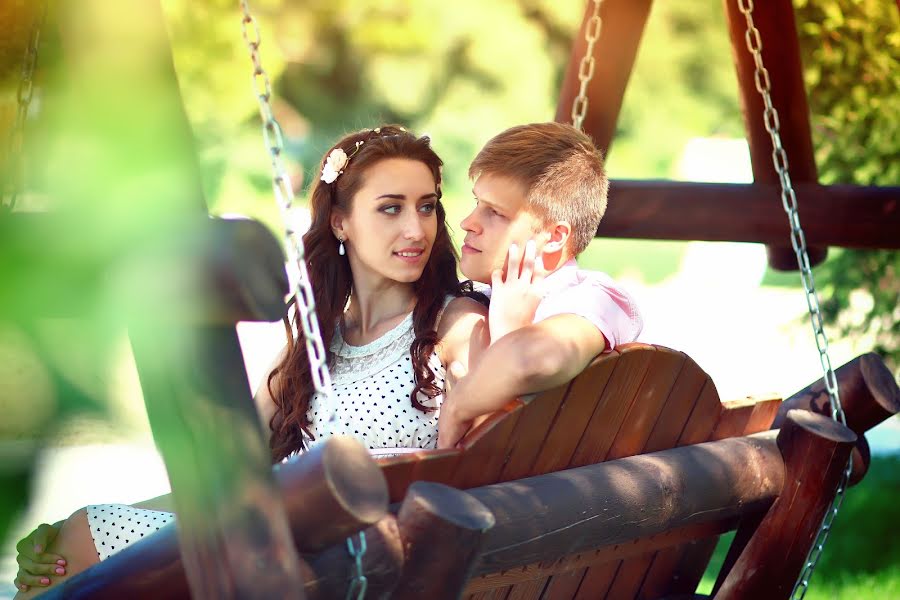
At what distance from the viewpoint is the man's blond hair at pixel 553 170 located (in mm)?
3002

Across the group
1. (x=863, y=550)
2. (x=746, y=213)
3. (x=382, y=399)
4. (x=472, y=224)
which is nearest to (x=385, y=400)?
(x=382, y=399)

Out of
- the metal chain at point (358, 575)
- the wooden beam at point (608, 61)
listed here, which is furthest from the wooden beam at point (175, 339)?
the wooden beam at point (608, 61)

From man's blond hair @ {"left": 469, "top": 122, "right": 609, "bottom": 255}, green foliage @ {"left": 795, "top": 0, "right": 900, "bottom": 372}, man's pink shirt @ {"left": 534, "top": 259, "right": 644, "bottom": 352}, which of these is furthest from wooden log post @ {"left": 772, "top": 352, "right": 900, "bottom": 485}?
green foliage @ {"left": 795, "top": 0, "right": 900, "bottom": 372}

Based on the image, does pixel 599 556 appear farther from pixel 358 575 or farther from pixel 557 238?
pixel 358 575

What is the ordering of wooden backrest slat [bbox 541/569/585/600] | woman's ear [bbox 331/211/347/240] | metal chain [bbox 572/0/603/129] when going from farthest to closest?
metal chain [bbox 572/0/603/129] < woman's ear [bbox 331/211/347/240] < wooden backrest slat [bbox 541/569/585/600]

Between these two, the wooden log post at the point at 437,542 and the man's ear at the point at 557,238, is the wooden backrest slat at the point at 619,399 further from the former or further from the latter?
the wooden log post at the point at 437,542

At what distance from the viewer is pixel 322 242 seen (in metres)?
3.36

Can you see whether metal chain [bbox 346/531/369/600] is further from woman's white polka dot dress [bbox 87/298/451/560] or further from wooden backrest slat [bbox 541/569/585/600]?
woman's white polka dot dress [bbox 87/298/451/560]

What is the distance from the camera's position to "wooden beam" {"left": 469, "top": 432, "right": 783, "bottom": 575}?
2.27 m

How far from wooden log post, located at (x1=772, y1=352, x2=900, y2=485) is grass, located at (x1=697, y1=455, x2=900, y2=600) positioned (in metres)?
1.72

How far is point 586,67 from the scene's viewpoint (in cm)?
450

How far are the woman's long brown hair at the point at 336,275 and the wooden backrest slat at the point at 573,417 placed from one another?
2.02 feet

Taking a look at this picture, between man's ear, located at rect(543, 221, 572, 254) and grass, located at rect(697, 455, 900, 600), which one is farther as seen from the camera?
grass, located at rect(697, 455, 900, 600)

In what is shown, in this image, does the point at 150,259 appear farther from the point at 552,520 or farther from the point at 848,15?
the point at 848,15
